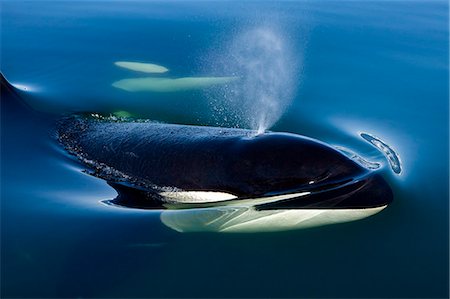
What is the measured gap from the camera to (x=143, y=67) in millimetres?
11102

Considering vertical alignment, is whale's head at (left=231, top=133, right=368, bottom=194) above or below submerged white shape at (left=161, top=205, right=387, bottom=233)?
above

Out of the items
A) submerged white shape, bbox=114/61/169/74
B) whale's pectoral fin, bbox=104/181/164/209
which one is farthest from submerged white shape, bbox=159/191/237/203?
submerged white shape, bbox=114/61/169/74

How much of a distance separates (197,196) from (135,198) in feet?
2.01

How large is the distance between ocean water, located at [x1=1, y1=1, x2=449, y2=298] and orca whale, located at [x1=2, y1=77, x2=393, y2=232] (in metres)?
0.16

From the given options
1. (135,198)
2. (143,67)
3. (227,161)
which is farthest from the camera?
(143,67)

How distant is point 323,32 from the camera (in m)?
12.8

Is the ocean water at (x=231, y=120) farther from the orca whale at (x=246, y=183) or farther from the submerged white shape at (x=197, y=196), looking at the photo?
Answer: the submerged white shape at (x=197, y=196)

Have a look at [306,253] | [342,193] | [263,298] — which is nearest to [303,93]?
[342,193]

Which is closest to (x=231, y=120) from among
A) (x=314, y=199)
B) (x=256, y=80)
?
(x=256, y=80)

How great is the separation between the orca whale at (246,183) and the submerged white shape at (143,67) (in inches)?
188

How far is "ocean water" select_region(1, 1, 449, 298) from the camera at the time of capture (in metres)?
4.75

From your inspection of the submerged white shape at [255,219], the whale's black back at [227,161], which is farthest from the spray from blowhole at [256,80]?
the submerged white shape at [255,219]

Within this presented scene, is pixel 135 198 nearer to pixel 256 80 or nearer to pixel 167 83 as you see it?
pixel 167 83

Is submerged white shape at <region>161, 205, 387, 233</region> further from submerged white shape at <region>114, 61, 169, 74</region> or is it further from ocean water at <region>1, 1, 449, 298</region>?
submerged white shape at <region>114, 61, 169, 74</region>
